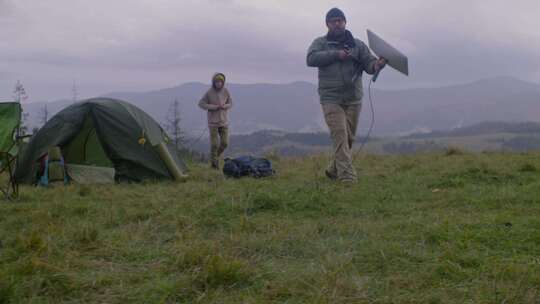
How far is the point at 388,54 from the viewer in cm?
770

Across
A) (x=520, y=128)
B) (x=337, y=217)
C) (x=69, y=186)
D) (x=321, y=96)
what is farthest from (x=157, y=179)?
(x=520, y=128)

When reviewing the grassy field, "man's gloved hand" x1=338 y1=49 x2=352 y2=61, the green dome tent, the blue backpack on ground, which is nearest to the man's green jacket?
"man's gloved hand" x1=338 y1=49 x2=352 y2=61

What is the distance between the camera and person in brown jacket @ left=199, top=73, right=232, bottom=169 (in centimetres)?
1158

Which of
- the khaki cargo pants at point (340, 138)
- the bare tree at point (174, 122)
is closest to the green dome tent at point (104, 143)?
the khaki cargo pants at point (340, 138)

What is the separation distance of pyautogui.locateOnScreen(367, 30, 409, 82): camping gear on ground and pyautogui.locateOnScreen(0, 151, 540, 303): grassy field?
5.27 feet

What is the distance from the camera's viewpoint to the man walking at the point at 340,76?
26.2 ft

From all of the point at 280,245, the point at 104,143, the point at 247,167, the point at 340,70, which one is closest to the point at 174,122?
the point at 104,143

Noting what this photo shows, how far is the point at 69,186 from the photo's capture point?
826cm

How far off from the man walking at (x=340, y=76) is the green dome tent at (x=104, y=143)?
8.97 ft

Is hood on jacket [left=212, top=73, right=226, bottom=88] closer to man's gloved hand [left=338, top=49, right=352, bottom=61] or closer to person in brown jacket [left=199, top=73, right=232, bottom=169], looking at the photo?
person in brown jacket [left=199, top=73, right=232, bottom=169]

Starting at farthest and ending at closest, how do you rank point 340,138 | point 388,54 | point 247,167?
point 247,167 → point 340,138 → point 388,54

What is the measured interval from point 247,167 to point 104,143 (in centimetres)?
238

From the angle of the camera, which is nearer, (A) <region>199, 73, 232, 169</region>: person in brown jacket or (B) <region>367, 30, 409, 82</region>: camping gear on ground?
(B) <region>367, 30, 409, 82</region>: camping gear on ground

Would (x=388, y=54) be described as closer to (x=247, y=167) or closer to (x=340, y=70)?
(x=340, y=70)
